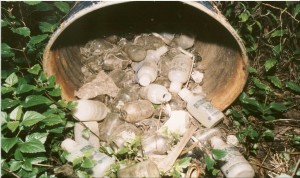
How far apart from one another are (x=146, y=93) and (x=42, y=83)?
0.90 metres

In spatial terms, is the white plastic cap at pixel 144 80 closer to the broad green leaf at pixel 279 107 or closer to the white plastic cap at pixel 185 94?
the white plastic cap at pixel 185 94

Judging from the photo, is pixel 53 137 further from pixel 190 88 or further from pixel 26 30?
pixel 190 88

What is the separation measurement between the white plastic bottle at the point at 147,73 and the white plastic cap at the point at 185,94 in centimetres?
29

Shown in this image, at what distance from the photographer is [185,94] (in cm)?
285

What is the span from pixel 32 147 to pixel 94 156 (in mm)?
489

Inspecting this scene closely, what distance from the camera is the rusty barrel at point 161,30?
229 centimetres

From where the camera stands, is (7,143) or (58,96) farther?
(58,96)

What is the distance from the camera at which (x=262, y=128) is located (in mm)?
2748

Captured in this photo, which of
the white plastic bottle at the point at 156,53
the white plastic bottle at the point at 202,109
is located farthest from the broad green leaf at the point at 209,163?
the white plastic bottle at the point at 156,53

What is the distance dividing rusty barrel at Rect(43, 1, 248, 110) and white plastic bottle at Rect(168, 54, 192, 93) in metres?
0.21

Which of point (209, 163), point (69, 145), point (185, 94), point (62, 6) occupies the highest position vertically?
point (62, 6)

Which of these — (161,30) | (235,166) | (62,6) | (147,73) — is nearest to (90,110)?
(147,73)

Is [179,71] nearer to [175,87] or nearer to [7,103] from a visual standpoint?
[175,87]

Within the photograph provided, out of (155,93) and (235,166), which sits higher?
(155,93)
